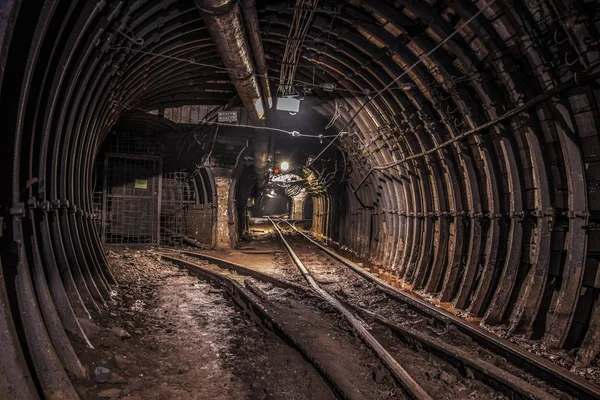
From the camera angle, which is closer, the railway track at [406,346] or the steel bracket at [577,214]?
the railway track at [406,346]

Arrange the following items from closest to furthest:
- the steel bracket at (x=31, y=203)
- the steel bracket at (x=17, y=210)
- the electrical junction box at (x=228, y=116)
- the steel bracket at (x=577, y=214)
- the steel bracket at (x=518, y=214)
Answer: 1. the steel bracket at (x=17, y=210)
2. the steel bracket at (x=31, y=203)
3. the steel bracket at (x=577, y=214)
4. the steel bracket at (x=518, y=214)
5. the electrical junction box at (x=228, y=116)

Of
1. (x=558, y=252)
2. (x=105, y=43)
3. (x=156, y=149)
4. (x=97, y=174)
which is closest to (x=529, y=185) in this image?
(x=558, y=252)

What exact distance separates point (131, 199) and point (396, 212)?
9.84 meters

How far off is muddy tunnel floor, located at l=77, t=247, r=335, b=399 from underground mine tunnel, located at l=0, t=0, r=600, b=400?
0.03 meters

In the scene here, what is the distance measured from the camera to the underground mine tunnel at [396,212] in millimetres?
3383

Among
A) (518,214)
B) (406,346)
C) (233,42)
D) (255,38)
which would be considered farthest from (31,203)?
(518,214)

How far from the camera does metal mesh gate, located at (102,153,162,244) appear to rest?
43.6ft

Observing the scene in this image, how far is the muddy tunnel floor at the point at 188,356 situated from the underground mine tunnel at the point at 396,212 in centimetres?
3

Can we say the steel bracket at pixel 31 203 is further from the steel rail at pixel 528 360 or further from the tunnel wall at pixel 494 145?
the steel rail at pixel 528 360

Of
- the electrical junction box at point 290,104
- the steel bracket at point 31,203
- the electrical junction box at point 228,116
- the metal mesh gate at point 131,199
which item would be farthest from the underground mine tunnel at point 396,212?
the metal mesh gate at point 131,199

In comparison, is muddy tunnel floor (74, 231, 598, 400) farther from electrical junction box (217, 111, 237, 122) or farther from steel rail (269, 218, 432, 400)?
electrical junction box (217, 111, 237, 122)

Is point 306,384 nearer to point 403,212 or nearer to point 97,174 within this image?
point 403,212

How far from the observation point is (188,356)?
13.8 feet

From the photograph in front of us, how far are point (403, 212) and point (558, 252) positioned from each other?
472 cm
